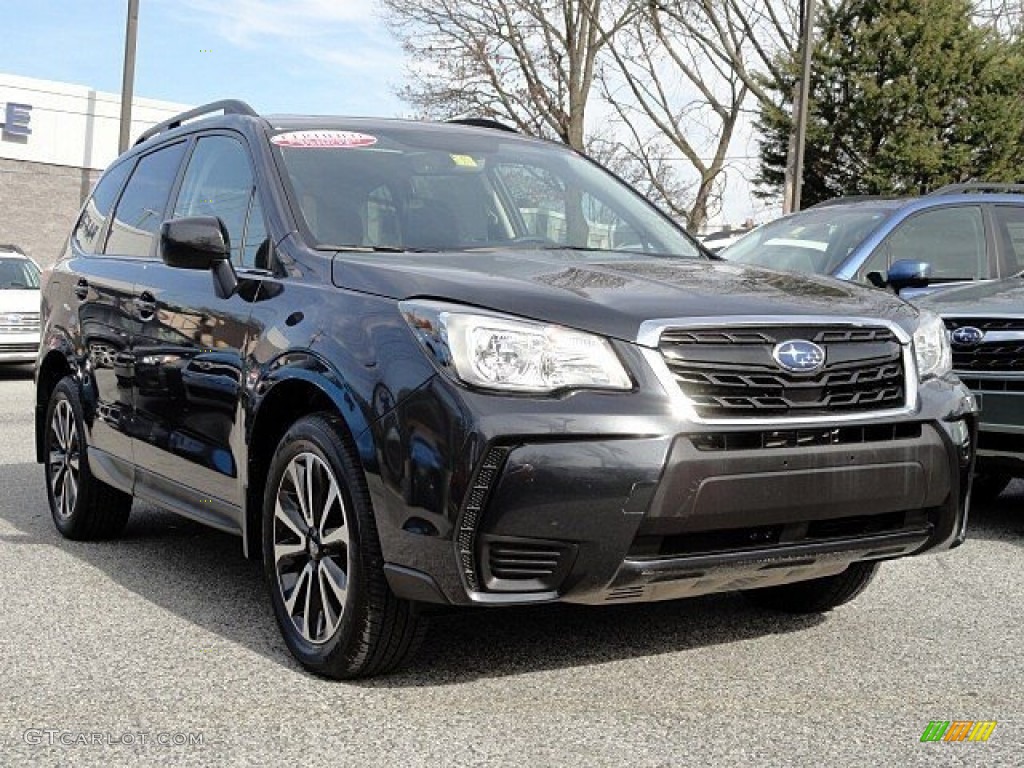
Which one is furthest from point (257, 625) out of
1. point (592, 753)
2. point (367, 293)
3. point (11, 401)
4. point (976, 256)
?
point (11, 401)

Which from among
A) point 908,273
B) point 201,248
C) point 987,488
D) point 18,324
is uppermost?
point 908,273

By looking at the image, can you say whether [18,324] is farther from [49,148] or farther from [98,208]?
[49,148]

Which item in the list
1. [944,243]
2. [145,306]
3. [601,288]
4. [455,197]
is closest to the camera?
[601,288]

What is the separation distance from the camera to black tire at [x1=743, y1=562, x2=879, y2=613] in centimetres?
468

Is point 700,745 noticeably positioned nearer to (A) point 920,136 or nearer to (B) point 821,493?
(B) point 821,493

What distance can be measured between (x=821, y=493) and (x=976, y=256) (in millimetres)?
4804

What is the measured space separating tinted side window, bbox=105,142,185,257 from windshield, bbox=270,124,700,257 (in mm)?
974

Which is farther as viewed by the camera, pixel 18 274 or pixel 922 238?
pixel 18 274

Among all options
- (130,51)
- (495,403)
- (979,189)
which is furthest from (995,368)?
(130,51)

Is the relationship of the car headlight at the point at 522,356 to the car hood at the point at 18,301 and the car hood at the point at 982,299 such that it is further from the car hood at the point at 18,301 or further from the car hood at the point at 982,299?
the car hood at the point at 18,301

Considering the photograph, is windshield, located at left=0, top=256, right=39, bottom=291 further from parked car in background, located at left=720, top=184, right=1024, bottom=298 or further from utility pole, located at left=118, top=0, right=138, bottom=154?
Result: parked car in background, located at left=720, top=184, right=1024, bottom=298

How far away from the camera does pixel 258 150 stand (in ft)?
15.9

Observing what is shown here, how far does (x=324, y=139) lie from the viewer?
16.4 feet

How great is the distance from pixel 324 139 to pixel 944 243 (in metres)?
4.35
